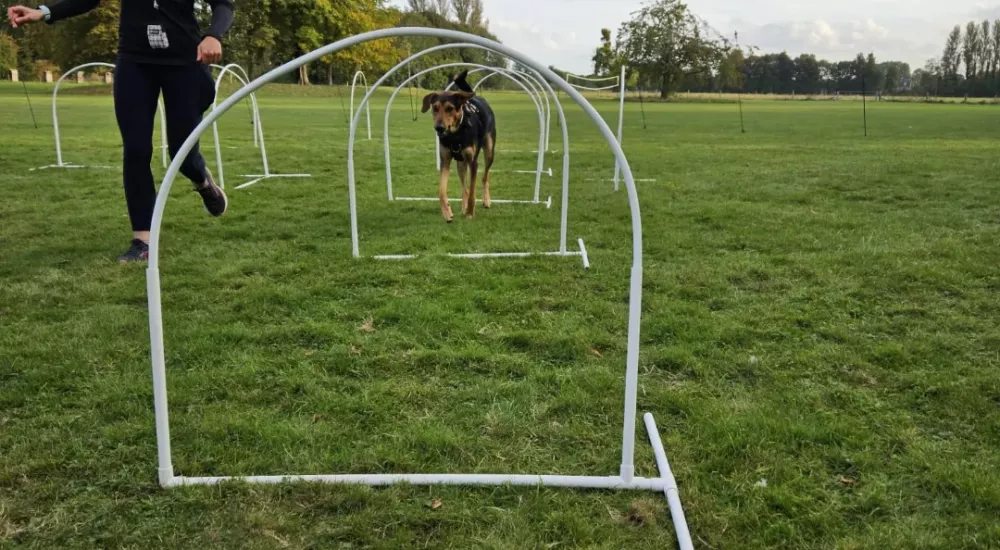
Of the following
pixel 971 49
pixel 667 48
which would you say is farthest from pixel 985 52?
pixel 667 48

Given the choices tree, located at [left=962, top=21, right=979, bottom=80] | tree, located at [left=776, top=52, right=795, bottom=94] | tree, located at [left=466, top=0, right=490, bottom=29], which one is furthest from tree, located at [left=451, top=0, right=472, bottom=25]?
tree, located at [left=962, top=21, right=979, bottom=80]

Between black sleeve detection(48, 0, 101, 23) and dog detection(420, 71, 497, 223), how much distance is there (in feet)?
8.24

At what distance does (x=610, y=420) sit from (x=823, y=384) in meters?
1.15

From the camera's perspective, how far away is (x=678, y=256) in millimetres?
5523

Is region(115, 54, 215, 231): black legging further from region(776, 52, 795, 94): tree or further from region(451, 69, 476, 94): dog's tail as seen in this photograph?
region(776, 52, 795, 94): tree

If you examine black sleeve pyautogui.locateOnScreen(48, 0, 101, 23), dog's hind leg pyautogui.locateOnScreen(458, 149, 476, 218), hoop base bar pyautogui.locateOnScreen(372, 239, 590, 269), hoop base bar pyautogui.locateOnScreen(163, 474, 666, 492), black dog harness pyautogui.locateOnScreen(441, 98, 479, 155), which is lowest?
hoop base bar pyautogui.locateOnScreen(163, 474, 666, 492)

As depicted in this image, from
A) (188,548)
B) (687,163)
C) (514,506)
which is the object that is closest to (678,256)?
(514,506)

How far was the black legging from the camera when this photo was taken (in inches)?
172

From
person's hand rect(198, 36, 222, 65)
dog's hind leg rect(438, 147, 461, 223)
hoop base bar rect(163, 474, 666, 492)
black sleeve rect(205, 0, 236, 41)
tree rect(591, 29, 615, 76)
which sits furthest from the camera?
tree rect(591, 29, 615, 76)

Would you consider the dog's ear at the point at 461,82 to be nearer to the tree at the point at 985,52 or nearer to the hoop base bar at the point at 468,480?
the hoop base bar at the point at 468,480

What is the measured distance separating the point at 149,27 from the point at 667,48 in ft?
170

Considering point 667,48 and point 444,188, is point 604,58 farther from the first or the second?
point 444,188

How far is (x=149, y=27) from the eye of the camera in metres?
4.26

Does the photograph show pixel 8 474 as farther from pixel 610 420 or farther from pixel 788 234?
pixel 788 234
